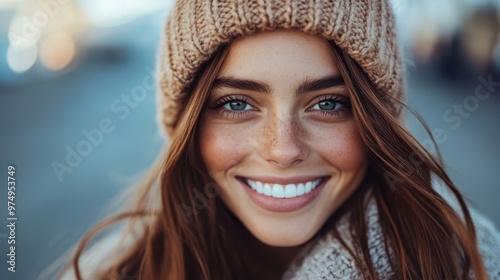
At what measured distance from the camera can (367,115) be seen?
54.8 inches

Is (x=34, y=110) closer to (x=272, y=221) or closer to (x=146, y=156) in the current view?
(x=146, y=156)

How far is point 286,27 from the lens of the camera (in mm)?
1302

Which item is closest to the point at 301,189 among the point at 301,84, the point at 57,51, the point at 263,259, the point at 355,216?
the point at 355,216

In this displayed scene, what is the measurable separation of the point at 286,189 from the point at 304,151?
0.15 metres

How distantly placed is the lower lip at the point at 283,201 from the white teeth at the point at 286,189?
11mm

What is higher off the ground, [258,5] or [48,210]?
[258,5]

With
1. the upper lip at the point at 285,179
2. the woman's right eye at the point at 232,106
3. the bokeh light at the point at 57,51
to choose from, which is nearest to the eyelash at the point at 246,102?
the woman's right eye at the point at 232,106

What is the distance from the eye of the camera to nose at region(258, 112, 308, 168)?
1362 millimetres

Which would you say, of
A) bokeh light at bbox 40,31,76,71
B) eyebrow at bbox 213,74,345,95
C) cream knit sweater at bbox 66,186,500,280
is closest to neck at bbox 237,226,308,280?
cream knit sweater at bbox 66,186,500,280

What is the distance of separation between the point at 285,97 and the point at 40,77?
619cm

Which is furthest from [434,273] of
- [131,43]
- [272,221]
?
[131,43]

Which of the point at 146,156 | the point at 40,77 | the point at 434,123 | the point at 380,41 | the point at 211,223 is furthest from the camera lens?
the point at 40,77

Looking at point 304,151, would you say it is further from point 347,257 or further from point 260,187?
point 347,257

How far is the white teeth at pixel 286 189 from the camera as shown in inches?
59.1
